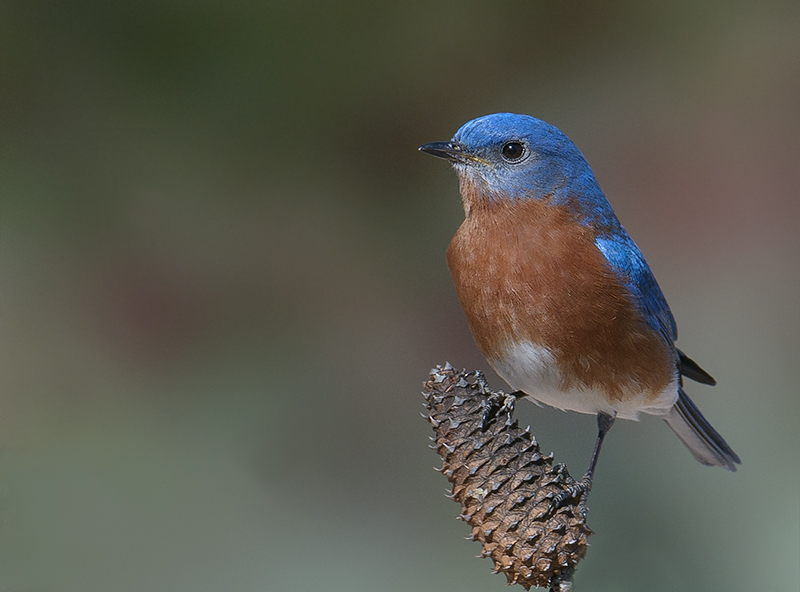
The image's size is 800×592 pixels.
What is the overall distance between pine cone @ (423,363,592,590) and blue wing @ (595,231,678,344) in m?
0.78

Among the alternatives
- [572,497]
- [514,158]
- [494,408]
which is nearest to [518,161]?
[514,158]

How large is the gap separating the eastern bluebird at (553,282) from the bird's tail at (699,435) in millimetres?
249

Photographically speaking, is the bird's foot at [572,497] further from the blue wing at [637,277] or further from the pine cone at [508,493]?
the blue wing at [637,277]

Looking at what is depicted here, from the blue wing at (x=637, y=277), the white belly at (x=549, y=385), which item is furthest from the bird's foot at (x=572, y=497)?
the blue wing at (x=637, y=277)

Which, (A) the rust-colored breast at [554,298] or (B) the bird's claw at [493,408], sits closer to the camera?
(B) the bird's claw at [493,408]

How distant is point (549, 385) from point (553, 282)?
0.96 ft

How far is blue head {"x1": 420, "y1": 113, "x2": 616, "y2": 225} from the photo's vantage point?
8.25ft

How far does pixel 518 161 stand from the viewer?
2537 millimetres

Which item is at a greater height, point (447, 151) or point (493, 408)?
point (447, 151)

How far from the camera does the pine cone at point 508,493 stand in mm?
1710


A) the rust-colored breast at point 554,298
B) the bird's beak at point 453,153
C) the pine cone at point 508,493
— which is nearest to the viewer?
the pine cone at point 508,493

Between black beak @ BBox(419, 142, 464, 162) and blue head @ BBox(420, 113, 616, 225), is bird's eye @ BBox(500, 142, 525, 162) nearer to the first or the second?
blue head @ BBox(420, 113, 616, 225)

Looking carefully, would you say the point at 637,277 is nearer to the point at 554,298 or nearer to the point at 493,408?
the point at 554,298

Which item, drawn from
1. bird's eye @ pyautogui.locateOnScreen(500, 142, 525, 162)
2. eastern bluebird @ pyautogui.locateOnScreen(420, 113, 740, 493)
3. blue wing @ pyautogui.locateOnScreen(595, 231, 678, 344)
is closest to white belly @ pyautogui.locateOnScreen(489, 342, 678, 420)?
eastern bluebird @ pyautogui.locateOnScreen(420, 113, 740, 493)
